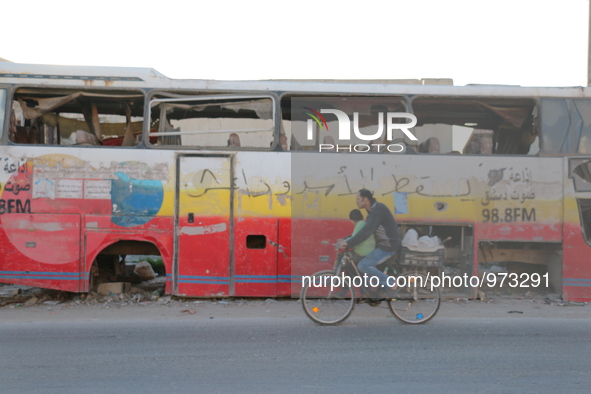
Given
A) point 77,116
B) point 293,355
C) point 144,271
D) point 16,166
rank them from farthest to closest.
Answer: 1. point 144,271
2. point 77,116
3. point 16,166
4. point 293,355

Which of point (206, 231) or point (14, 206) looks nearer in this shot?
point (14, 206)

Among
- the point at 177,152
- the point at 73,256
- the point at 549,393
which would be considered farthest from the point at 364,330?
the point at 73,256

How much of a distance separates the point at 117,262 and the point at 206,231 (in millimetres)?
2206

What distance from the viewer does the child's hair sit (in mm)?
7835

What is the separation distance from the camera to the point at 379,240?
7.53 metres

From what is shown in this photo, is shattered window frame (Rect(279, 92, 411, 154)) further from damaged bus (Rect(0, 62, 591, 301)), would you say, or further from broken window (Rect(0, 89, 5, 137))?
broken window (Rect(0, 89, 5, 137))

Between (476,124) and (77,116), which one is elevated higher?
(77,116)

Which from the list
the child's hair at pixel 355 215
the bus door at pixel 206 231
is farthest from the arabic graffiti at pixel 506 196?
the bus door at pixel 206 231

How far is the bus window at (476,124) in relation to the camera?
8.73 metres

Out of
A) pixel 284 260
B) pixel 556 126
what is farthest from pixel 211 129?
pixel 556 126

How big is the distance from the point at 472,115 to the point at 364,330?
4.10 meters

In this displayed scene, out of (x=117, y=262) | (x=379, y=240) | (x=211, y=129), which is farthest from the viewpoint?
(x=117, y=262)

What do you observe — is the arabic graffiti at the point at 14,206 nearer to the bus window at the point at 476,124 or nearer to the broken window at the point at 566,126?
the bus window at the point at 476,124

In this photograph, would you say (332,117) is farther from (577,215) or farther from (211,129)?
(577,215)
